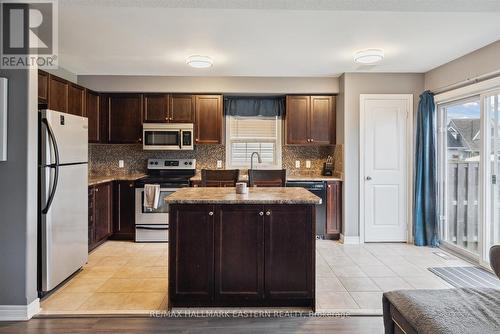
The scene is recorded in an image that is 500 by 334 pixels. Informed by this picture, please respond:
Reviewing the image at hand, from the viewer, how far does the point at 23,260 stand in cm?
259

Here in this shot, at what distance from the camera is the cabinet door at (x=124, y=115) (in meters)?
5.14

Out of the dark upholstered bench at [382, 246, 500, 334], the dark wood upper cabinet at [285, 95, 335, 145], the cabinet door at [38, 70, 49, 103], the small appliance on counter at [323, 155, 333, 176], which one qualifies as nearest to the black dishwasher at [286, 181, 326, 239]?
the small appliance on counter at [323, 155, 333, 176]

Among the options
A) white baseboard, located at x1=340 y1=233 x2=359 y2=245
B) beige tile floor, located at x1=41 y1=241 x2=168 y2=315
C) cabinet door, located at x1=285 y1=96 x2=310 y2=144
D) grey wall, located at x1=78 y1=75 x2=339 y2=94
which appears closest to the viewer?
beige tile floor, located at x1=41 y1=241 x2=168 y2=315

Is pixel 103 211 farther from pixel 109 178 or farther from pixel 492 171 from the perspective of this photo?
pixel 492 171

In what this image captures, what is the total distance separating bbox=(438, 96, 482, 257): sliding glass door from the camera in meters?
4.05

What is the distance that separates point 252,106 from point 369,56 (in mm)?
2114

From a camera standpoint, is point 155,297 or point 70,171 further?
point 70,171

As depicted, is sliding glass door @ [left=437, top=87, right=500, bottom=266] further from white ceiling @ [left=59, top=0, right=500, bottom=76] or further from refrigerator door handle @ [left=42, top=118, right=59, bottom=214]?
refrigerator door handle @ [left=42, top=118, right=59, bottom=214]

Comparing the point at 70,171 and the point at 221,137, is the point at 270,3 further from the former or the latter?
the point at 221,137

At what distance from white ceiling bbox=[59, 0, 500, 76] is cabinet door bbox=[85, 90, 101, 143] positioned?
0.42 metres

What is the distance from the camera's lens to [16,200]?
259 cm

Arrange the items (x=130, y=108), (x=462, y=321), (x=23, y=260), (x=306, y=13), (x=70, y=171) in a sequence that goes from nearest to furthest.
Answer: (x=462, y=321) < (x=23, y=260) < (x=306, y=13) < (x=70, y=171) < (x=130, y=108)

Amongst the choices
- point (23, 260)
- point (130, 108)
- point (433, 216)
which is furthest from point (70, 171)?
point (433, 216)

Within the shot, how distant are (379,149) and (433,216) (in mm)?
1166
